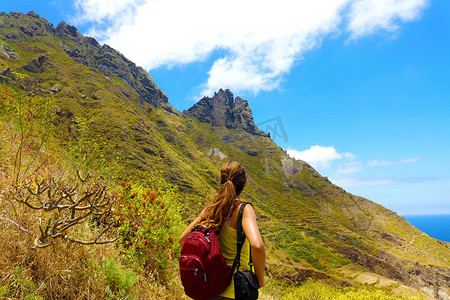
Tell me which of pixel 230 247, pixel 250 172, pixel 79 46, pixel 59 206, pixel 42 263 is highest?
pixel 79 46

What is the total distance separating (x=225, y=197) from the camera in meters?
2.29

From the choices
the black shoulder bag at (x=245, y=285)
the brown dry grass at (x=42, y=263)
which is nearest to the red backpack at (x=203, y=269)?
the black shoulder bag at (x=245, y=285)

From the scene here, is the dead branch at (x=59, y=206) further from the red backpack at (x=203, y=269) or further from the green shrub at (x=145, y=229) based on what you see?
→ the green shrub at (x=145, y=229)

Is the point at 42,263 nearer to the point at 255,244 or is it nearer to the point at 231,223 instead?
the point at 231,223

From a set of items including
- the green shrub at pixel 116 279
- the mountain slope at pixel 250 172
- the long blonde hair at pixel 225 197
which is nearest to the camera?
the long blonde hair at pixel 225 197

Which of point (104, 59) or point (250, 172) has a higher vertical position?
point (104, 59)

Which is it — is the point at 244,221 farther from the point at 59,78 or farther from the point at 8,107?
the point at 59,78

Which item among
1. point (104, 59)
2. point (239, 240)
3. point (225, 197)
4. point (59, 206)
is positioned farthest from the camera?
point (104, 59)

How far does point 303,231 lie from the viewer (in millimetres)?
101250

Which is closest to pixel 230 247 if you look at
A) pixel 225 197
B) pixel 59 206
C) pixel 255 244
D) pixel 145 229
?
pixel 255 244

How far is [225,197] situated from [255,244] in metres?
0.55

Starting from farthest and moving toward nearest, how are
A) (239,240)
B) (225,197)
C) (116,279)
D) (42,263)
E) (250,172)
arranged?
(250,172)
(116,279)
(42,263)
(225,197)
(239,240)

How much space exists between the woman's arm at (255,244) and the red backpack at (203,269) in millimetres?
288

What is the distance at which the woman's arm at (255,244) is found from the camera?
77.5 inches
